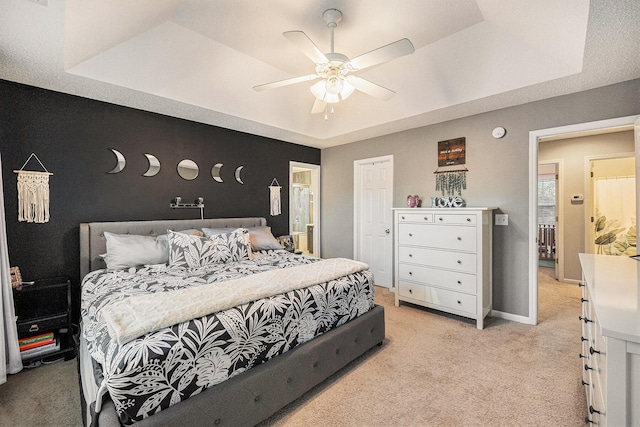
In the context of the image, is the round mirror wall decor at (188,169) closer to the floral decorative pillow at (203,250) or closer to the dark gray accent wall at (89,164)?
the dark gray accent wall at (89,164)

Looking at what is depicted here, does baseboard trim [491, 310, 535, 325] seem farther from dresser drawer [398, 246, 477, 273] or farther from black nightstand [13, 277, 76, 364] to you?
black nightstand [13, 277, 76, 364]

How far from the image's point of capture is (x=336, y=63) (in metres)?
2.18

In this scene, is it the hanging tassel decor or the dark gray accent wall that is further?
the hanging tassel decor

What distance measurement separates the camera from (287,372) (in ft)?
5.95

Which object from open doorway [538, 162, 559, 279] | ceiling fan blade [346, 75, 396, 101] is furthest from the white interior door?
open doorway [538, 162, 559, 279]

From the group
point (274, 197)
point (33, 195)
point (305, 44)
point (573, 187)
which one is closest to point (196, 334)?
point (305, 44)

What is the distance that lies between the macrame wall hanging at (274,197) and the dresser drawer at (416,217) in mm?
2009

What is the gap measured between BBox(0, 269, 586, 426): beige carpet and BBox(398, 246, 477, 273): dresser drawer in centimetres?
69

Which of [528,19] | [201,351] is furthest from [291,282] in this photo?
[528,19]

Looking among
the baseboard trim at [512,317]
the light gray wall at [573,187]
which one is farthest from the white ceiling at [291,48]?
the light gray wall at [573,187]

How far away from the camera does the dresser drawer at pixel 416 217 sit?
343 centimetres

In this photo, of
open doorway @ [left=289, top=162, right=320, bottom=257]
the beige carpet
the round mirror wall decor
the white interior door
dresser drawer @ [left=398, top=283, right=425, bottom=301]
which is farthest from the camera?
open doorway @ [left=289, top=162, right=320, bottom=257]

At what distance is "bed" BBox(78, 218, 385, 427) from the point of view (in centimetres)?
129

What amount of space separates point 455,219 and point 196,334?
2.83 meters
